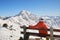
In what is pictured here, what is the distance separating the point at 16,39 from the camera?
13.8 m

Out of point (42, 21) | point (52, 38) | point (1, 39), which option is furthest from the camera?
point (1, 39)

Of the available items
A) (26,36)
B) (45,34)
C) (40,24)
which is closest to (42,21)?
(40,24)

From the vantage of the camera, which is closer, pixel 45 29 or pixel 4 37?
pixel 45 29

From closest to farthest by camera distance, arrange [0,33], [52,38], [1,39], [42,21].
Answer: [52,38] → [42,21] → [1,39] → [0,33]

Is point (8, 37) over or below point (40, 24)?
below

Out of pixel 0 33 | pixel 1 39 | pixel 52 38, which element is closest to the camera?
pixel 52 38

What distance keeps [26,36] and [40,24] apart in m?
1.51

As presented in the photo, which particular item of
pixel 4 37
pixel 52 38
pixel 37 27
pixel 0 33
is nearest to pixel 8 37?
pixel 4 37

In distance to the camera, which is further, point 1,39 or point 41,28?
point 1,39

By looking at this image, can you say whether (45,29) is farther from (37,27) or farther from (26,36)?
(26,36)

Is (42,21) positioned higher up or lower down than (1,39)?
higher up

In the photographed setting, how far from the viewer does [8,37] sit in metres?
13.8

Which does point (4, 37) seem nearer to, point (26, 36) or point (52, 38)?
point (26, 36)

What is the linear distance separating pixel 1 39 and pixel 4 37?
1.80ft
